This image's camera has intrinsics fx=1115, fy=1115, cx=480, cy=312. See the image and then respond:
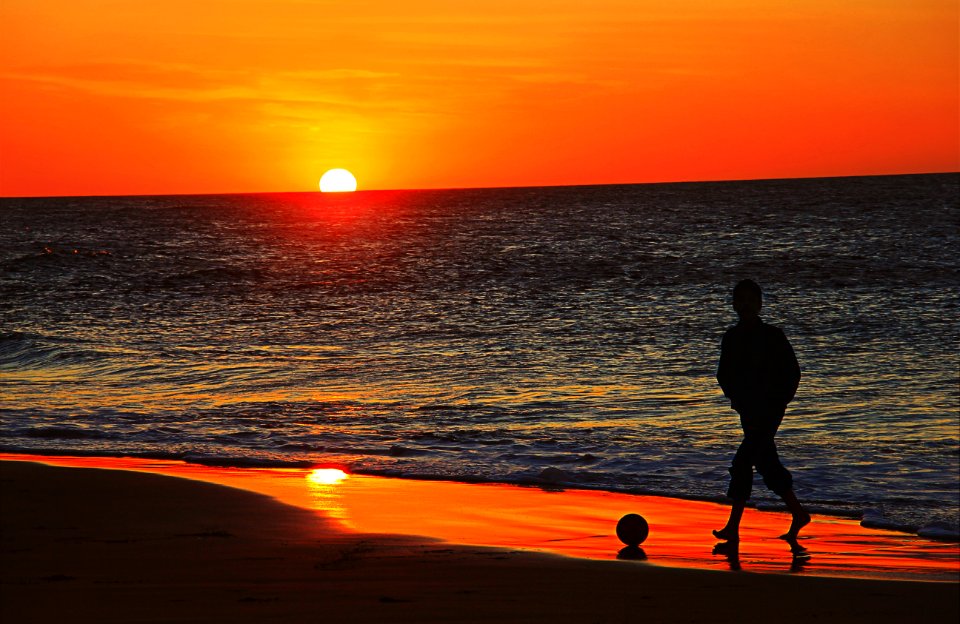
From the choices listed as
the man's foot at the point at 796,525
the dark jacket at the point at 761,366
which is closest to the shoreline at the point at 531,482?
the man's foot at the point at 796,525

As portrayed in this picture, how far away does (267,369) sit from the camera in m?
17.9

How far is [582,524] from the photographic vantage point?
7.99 meters

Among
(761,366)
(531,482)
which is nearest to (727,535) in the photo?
(761,366)

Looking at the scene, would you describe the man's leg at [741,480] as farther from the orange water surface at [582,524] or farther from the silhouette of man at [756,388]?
the orange water surface at [582,524]

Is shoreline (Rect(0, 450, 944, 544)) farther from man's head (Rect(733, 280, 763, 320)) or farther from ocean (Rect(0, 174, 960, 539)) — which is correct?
man's head (Rect(733, 280, 763, 320))

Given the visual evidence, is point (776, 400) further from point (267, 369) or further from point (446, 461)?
point (267, 369)

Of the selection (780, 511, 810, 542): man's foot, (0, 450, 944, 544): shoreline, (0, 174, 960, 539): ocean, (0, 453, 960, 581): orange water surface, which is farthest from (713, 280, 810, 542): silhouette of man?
(0, 174, 960, 539): ocean

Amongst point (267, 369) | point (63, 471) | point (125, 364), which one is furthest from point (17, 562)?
point (125, 364)

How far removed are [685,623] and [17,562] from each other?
13.0ft

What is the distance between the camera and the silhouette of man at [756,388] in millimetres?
7211

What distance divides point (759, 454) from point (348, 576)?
288 cm

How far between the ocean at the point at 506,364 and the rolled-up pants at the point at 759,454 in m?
1.17

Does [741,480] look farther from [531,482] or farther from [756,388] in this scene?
[531,482]

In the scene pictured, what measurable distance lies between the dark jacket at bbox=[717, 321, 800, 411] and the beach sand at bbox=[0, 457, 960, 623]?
0.98 meters
